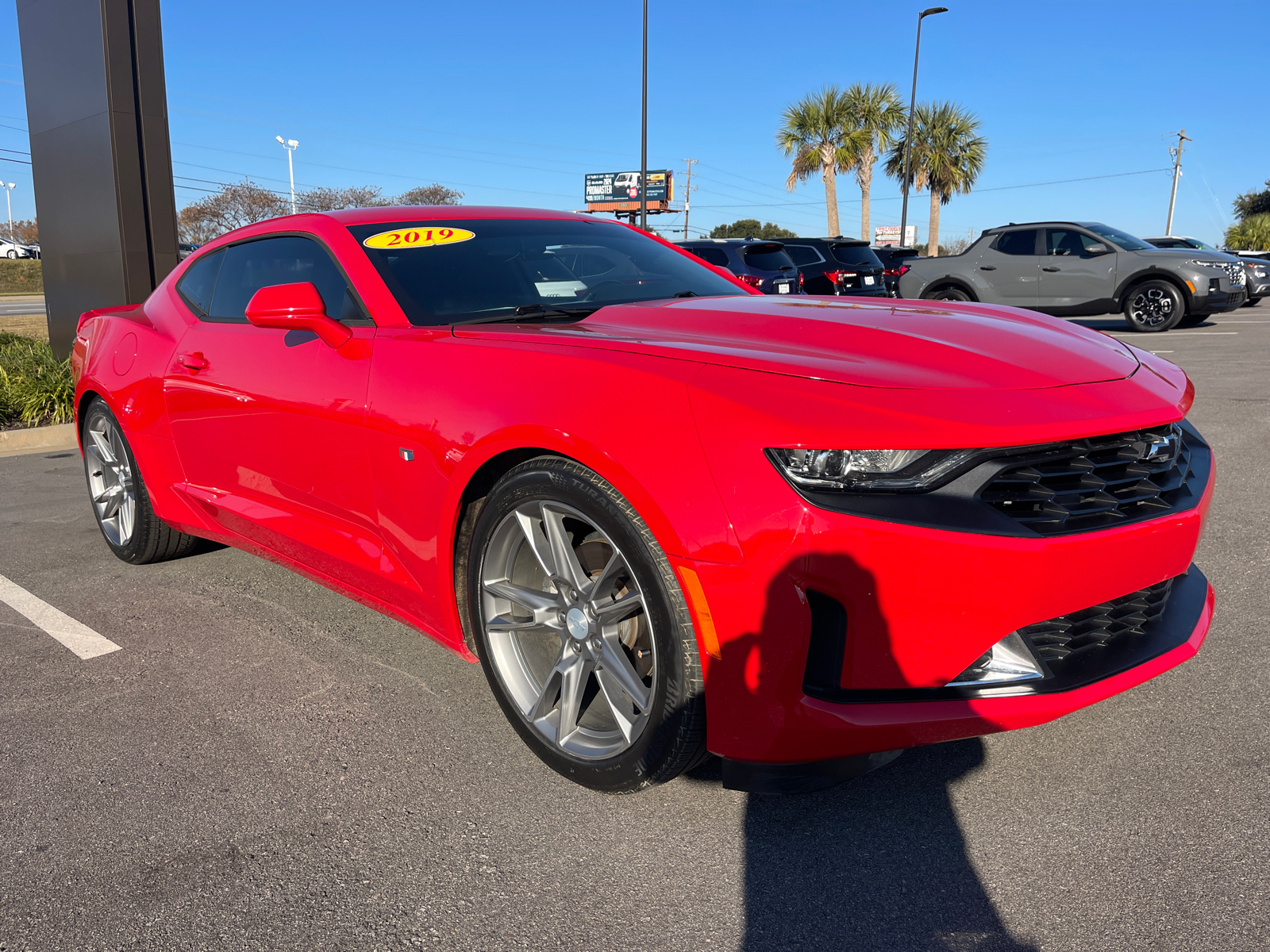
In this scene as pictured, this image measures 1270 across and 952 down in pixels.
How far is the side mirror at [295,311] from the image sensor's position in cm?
287

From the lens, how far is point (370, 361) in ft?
9.20

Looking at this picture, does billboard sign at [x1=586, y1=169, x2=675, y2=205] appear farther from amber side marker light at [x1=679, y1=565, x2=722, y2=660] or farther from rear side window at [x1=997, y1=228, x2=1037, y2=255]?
amber side marker light at [x1=679, y1=565, x2=722, y2=660]

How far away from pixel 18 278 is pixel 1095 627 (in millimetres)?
49049

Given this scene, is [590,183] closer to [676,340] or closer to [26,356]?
[26,356]

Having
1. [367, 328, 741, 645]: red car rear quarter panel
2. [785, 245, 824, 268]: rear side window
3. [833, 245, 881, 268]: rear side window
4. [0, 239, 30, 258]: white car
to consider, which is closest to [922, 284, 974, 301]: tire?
[833, 245, 881, 268]: rear side window

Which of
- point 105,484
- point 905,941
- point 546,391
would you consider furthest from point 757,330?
point 105,484

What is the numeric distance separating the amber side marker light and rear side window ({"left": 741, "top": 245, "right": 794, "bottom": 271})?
38.4 feet

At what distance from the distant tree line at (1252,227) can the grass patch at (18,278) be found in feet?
179

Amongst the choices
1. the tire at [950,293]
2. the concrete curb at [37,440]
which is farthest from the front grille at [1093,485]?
the tire at [950,293]

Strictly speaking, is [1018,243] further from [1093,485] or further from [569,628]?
[569,628]

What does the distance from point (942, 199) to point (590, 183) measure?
49.7m

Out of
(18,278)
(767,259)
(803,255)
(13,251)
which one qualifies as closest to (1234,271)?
(803,255)

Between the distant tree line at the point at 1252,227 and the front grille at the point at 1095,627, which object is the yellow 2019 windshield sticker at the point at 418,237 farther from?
the distant tree line at the point at 1252,227

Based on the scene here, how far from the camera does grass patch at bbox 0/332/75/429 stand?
8.37 meters
